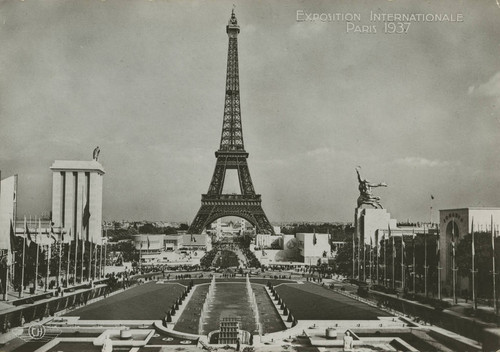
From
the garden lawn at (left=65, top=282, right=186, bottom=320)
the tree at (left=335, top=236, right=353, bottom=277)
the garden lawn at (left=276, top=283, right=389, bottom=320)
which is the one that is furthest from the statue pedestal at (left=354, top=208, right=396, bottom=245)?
the garden lawn at (left=65, top=282, right=186, bottom=320)

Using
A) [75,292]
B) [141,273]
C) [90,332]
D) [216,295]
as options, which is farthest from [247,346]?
[141,273]

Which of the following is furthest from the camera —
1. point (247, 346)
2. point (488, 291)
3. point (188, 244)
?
point (188, 244)

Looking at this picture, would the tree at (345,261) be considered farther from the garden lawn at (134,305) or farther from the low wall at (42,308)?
the low wall at (42,308)

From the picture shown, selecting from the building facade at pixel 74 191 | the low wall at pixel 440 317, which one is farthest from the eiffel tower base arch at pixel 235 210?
the low wall at pixel 440 317

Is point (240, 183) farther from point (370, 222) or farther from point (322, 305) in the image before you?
point (322, 305)

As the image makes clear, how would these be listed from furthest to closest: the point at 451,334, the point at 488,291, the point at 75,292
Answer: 1. the point at 75,292
2. the point at 488,291
3. the point at 451,334

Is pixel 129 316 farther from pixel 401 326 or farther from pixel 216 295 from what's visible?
pixel 401 326

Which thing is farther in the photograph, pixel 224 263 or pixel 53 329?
pixel 224 263
